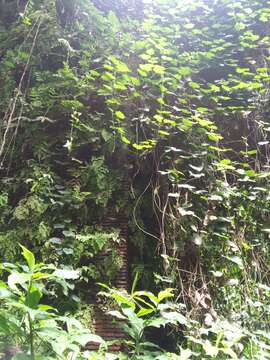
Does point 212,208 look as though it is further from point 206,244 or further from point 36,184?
point 36,184

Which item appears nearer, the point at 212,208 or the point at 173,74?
the point at 212,208

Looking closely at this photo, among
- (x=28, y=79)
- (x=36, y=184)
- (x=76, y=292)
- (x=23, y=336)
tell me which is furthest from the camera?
(x=28, y=79)

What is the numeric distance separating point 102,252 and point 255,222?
102 cm

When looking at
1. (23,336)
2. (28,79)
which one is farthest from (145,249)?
(28,79)

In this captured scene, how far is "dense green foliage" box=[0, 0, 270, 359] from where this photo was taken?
211 cm

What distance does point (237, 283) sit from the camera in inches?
83.7

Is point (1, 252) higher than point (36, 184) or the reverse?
the reverse

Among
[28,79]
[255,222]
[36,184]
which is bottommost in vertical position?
[255,222]

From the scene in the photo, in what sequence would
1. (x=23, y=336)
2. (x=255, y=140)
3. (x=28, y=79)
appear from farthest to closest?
(x=255, y=140)
(x=28, y=79)
(x=23, y=336)

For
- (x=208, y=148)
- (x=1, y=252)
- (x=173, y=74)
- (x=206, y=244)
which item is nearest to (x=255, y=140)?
(x=208, y=148)

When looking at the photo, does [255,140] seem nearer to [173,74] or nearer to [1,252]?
[173,74]

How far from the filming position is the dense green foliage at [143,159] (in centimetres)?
211

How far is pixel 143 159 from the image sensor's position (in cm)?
251

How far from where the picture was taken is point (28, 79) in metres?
2.72
